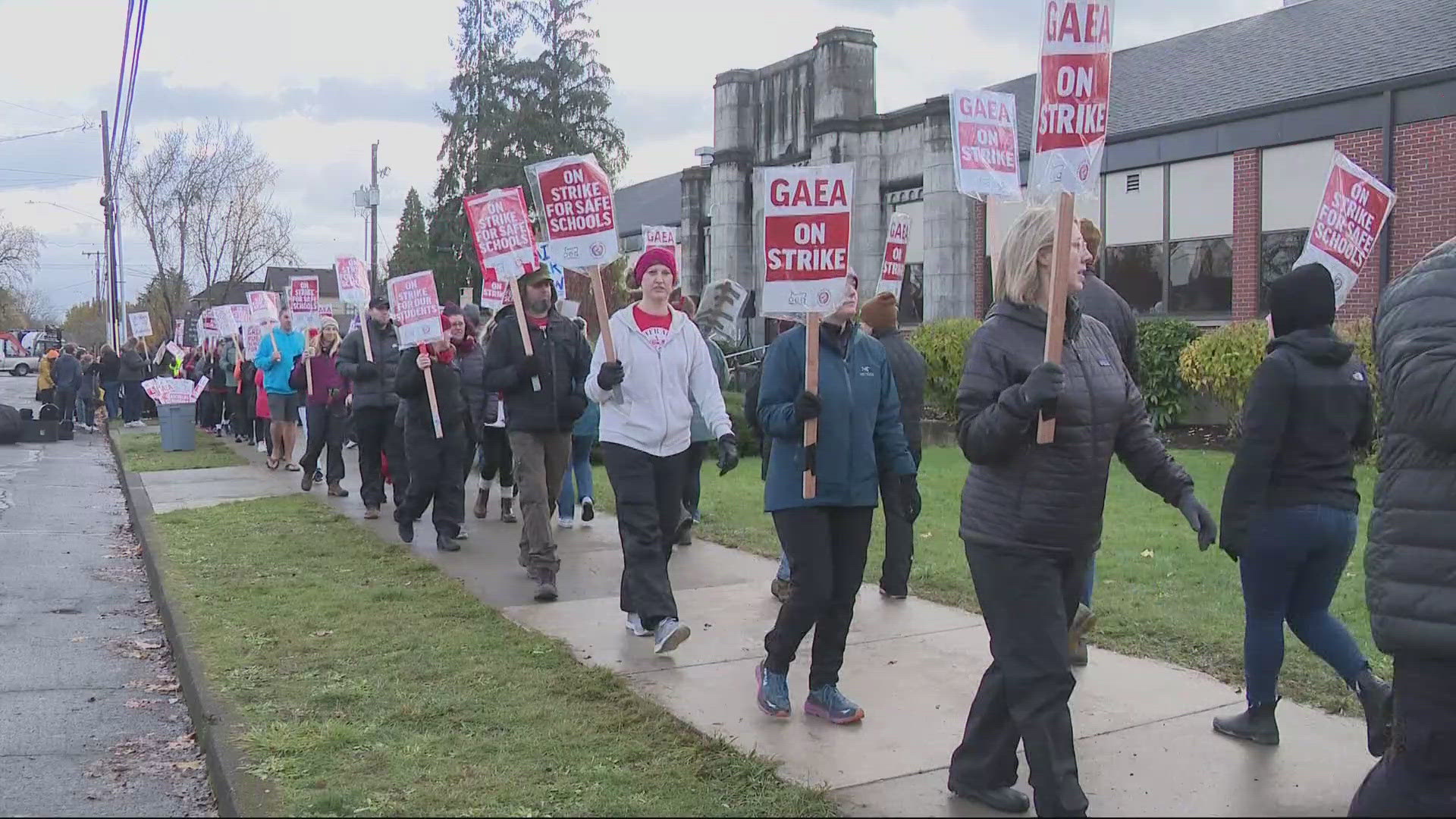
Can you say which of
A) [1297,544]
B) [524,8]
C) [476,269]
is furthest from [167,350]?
[1297,544]

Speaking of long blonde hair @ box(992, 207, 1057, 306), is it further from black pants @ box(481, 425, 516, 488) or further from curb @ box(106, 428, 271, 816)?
black pants @ box(481, 425, 516, 488)

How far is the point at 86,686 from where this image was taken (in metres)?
6.57

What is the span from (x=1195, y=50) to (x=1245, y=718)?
20.9m

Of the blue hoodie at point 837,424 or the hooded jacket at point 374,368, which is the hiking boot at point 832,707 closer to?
the blue hoodie at point 837,424

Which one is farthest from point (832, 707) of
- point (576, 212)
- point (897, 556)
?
point (576, 212)

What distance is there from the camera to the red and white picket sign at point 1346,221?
280 inches

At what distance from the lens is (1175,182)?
1997cm

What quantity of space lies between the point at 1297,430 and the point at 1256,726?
111cm

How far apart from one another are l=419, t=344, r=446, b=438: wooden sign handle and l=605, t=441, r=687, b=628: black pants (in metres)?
3.41

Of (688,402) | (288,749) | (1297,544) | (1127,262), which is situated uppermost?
(1127,262)

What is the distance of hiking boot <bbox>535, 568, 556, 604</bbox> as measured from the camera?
25.0 feet

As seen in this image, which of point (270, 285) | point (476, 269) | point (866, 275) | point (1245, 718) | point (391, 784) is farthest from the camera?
point (270, 285)

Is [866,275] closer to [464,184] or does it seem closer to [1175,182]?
[1175,182]

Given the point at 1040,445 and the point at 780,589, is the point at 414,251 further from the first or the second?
the point at 1040,445
